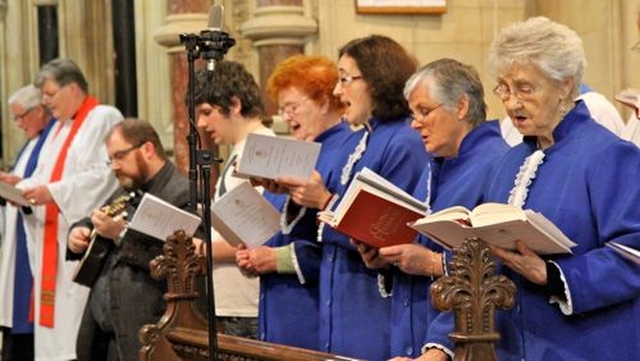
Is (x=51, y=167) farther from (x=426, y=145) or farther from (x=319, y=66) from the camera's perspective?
(x=426, y=145)

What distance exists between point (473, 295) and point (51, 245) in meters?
4.97

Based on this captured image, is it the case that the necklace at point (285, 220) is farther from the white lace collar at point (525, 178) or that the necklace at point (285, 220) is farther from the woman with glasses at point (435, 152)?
the white lace collar at point (525, 178)

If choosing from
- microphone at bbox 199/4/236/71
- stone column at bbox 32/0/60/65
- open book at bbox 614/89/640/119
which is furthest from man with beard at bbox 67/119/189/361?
stone column at bbox 32/0/60/65

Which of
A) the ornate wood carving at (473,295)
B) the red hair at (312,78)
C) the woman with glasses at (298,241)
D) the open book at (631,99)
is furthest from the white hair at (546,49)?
the red hair at (312,78)

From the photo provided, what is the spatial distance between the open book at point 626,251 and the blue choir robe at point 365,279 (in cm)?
137

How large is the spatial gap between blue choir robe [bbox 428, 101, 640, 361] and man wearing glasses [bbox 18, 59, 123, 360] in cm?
459

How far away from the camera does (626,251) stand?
3678mm

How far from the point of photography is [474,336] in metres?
3.80

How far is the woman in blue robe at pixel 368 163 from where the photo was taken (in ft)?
16.7

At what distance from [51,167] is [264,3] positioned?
1500 millimetres

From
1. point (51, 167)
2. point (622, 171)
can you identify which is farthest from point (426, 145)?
point (51, 167)

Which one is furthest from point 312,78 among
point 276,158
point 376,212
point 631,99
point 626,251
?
point 626,251

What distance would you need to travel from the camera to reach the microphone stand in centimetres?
451

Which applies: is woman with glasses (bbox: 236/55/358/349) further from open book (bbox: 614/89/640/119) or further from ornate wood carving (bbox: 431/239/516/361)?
ornate wood carving (bbox: 431/239/516/361)
